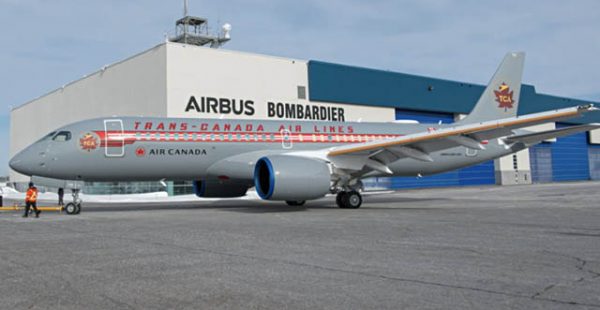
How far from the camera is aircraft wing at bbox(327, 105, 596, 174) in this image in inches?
607

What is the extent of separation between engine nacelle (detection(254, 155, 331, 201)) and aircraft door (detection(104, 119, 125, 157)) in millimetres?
4851

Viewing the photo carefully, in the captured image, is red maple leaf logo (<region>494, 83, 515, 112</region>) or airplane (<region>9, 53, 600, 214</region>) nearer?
airplane (<region>9, 53, 600, 214</region>)

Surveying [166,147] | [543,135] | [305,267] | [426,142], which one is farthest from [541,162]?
[305,267]

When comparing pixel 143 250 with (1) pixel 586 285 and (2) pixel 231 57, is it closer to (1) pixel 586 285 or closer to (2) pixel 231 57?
(1) pixel 586 285

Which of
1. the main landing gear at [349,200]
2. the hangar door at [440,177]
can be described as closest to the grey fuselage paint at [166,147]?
the main landing gear at [349,200]

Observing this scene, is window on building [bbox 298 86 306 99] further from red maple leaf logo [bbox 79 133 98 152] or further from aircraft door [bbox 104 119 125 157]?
red maple leaf logo [bbox 79 133 98 152]

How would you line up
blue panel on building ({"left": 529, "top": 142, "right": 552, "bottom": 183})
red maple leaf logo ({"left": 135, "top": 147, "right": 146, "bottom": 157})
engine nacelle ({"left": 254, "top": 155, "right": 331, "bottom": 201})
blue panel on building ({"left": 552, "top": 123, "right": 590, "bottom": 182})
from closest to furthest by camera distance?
engine nacelle ({"left": 254, "top": 155, "right": 331, "bottom": 201}), red maple leaf logo ({"left": 135, "top": 147, "right": 146, "bottom": 157}), blue panel on building ({"left": 529, "top": 142, "right": 552, "bottom": 183}), blue panel on building ({"left": 552, "top": 123, "right": 590, "bottom": 182})

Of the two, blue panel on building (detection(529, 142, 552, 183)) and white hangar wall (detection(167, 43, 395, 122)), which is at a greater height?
white hangar wall (detection(167, 43, 395, 122))

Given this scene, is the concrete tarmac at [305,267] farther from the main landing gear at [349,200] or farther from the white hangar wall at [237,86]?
the white hangar wall at [237,86]

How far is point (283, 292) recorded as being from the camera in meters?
4.97

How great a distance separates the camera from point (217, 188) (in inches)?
793

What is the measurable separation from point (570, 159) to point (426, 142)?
52.8 m

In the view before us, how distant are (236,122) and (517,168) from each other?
42251 mm

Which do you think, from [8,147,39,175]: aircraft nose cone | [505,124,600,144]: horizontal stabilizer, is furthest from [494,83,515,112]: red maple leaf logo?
[8,147,39,175]: aircraft nose cone
